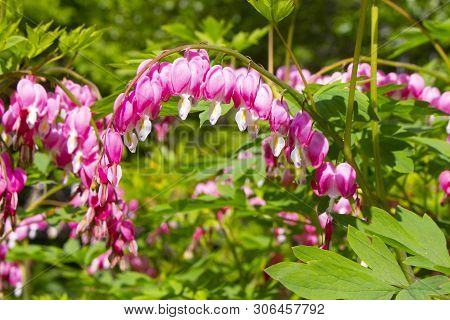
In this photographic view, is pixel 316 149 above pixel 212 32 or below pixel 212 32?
below

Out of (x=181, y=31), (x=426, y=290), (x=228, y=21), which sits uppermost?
(x=228, y=21)

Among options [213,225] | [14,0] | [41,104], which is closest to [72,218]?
[41,104]

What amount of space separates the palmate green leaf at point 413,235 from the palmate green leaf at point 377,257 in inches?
1.8

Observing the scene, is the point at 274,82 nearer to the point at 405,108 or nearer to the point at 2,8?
the point at 405,108

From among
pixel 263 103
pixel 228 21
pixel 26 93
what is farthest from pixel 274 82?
pixel 228 21

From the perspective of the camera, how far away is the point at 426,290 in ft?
3.58

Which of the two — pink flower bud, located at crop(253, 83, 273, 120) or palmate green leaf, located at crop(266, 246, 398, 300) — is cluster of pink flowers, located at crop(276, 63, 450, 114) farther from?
palmate green leaf, located at crop(266, 246, 398, 300)

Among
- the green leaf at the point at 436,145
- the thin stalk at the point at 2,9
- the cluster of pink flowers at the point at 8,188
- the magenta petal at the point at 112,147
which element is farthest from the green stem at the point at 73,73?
the green leaf at the point at 436,145

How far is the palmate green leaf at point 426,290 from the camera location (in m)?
1.07

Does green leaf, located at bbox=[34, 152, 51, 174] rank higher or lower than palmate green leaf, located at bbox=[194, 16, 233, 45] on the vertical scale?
lower

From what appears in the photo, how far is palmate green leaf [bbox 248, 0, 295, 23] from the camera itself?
1.27m

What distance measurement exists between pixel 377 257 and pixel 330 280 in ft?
0.39

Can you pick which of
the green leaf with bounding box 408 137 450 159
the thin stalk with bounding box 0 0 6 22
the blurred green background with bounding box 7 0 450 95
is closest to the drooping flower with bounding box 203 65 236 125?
the green leaf with bounding box 408 137 450 159

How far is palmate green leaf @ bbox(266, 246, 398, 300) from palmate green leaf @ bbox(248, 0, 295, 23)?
0.54m
